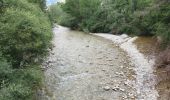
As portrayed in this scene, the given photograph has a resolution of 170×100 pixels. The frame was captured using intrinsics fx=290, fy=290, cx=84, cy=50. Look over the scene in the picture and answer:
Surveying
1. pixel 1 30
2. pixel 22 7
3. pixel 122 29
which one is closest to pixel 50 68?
pixel 22 7

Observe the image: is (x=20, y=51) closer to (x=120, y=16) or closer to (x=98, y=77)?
(x=98, y=77)

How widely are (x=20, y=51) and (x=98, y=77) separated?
19.3ft

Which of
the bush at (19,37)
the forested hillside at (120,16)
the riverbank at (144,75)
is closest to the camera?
the bush at (19,37)

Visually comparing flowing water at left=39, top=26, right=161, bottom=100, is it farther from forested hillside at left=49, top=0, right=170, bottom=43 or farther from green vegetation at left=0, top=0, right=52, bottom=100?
forested hillside at left=49, top=0, right=170, bottom=43

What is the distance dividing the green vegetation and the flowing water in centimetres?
174

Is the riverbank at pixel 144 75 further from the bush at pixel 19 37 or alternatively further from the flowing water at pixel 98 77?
the bush at pixel 19 37

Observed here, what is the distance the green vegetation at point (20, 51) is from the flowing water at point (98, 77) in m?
1.74

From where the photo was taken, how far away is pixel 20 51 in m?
16.2

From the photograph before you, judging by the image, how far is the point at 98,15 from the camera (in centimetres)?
5544

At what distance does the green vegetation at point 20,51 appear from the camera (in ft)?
43.9

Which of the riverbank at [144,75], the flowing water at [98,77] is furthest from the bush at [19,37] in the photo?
the riverbank at [144,75]

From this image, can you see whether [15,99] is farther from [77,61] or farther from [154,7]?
[154,7]

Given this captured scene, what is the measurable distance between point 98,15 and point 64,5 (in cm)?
1484

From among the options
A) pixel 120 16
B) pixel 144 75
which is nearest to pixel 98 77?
pixel 144 75
